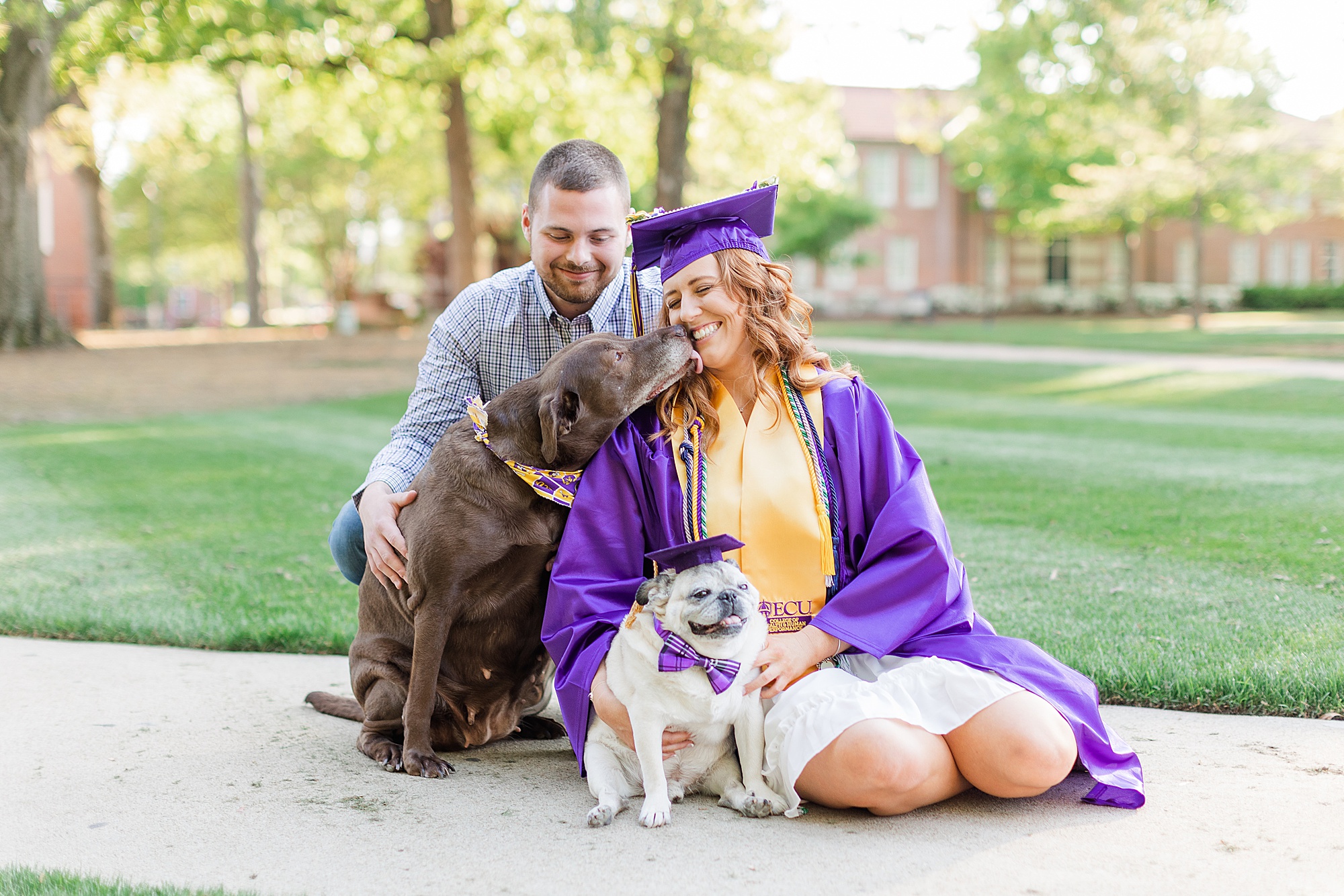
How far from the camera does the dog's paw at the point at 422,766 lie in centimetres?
343

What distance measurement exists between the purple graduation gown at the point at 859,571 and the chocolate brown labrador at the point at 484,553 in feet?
0.49

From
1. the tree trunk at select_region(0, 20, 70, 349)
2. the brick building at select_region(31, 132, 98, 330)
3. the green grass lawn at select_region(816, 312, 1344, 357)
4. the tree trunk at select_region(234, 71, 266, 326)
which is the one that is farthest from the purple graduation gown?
the brick building at select_region(31, 132, 98, 330)

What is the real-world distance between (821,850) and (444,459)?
1.66m

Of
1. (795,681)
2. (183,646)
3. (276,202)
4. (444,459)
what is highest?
(276,202)

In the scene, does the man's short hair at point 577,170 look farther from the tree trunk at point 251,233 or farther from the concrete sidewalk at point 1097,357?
the tree trunk at point 251,233

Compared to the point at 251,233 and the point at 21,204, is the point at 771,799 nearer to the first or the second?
the point at 21,204

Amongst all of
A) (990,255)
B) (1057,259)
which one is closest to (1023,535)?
(990,255)

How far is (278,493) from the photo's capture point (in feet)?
28.2

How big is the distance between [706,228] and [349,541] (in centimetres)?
183

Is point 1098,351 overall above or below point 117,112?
below

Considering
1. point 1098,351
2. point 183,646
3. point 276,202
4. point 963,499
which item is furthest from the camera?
point 276,202

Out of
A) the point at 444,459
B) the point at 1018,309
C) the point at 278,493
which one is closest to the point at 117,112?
the point at 278,493

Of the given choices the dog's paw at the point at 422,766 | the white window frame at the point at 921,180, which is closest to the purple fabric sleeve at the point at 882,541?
the dog's paw at the point at 422,766

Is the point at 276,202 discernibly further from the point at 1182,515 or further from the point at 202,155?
the point at 1182,515
